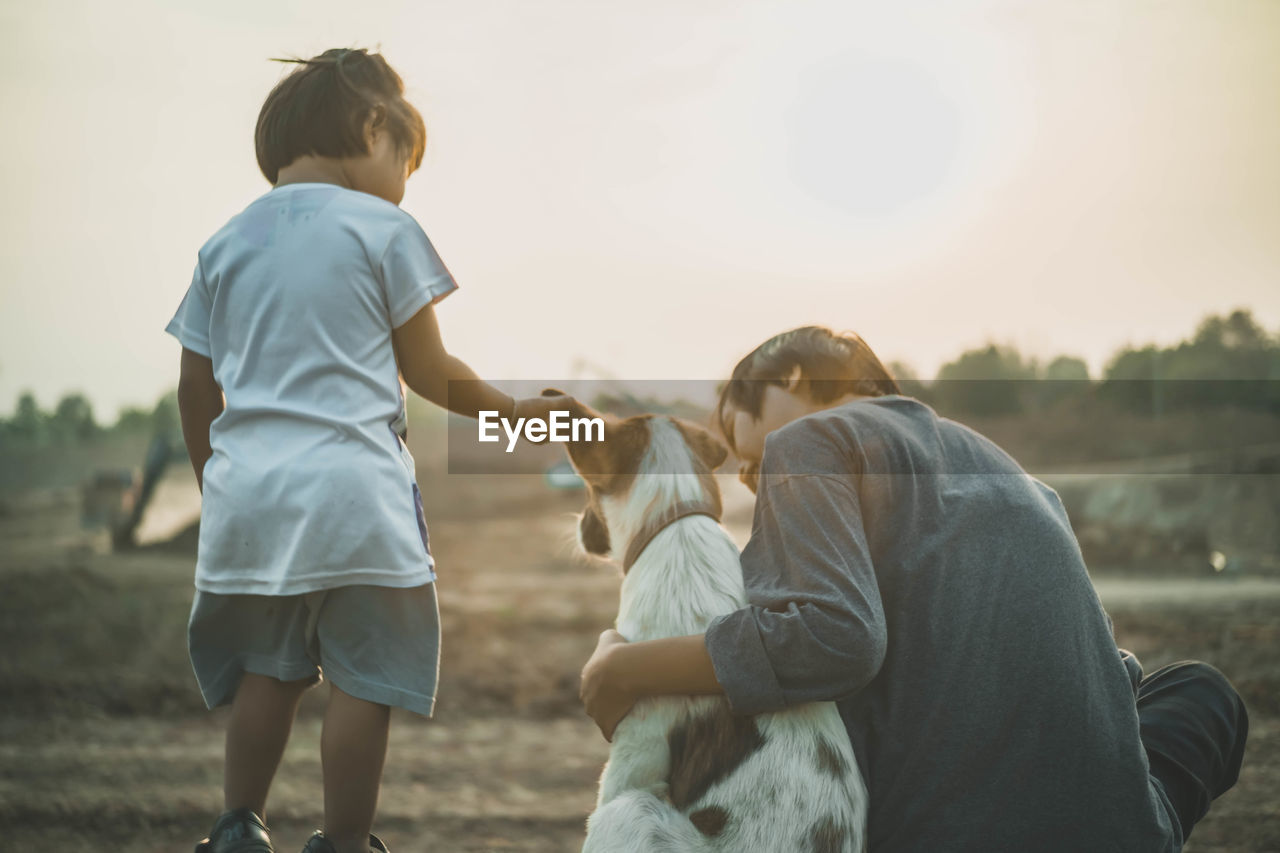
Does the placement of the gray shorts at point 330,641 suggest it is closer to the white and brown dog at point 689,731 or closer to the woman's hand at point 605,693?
the woman's hand at point 605,693

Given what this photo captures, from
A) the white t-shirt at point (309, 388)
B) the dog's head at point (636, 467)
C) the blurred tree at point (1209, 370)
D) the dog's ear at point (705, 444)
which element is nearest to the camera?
the white t-shirt at point (309, 388)

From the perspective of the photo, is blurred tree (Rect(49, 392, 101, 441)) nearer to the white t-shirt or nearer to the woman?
the white t-shirt

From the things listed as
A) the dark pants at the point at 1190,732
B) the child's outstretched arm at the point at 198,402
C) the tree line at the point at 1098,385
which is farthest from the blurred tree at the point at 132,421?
the dark pants at the point at 1190,732

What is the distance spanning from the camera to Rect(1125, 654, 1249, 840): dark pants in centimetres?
238

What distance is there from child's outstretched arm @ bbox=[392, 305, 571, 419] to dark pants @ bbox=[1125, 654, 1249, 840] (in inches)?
68.8

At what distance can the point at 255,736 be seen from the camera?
89.0 inches

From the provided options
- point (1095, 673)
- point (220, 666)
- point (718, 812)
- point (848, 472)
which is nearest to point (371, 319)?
point (220, 666)

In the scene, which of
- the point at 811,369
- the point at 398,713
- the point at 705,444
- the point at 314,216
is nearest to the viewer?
the point at 314,216

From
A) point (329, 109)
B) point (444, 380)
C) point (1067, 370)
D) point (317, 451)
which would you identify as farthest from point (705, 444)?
point (1067, 370)

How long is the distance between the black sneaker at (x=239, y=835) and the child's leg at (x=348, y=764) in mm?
156

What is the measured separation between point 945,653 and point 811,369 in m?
0.88

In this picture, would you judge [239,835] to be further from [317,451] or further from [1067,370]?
[1067,370]

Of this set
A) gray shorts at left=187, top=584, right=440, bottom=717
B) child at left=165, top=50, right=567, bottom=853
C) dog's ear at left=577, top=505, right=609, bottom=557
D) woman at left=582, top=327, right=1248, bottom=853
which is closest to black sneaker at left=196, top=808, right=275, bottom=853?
child at left=165, top=50, right=567, bottom=853

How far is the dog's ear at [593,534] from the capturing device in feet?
8.83
